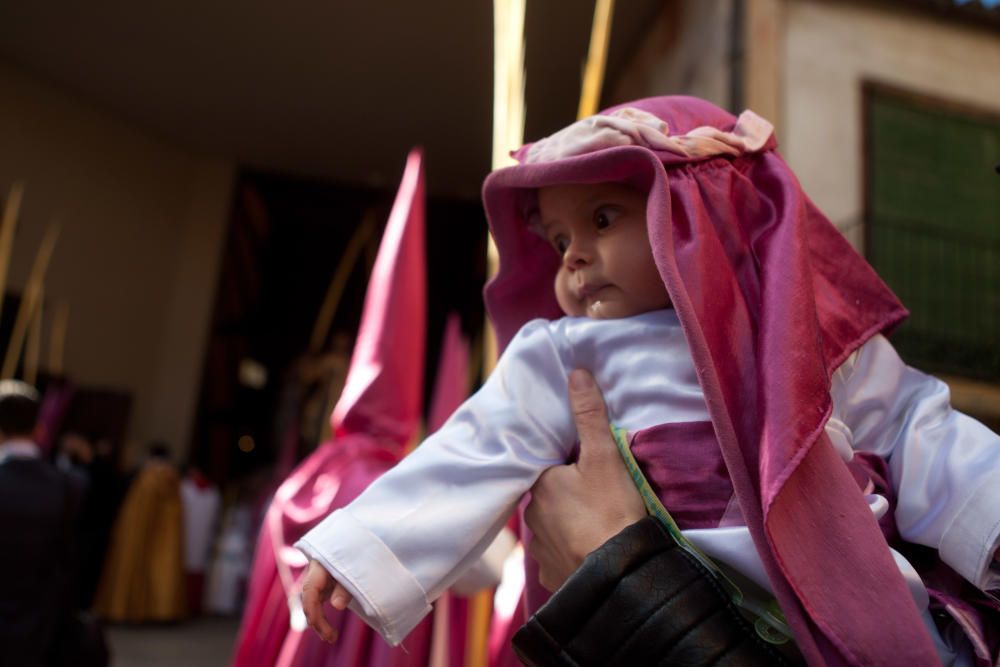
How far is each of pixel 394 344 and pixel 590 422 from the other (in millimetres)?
1390

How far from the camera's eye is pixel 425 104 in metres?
8.77

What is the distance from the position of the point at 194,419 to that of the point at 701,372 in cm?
1014

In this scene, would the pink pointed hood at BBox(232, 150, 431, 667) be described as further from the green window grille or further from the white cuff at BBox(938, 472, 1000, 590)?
the green window grille

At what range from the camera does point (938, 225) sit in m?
6.65

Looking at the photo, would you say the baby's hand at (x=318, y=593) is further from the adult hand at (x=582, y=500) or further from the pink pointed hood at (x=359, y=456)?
the pink pointed hood at (x=359, y=456)

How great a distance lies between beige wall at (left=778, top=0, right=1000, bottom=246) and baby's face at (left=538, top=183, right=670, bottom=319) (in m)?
4.47

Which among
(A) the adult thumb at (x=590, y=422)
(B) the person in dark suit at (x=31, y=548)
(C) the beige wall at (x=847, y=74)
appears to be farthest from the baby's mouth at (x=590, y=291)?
(C) the beige wall at (x=847, y=74)

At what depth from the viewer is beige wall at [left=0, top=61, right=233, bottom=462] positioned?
9141 millimetres

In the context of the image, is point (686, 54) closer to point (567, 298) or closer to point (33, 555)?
point (33, 555)

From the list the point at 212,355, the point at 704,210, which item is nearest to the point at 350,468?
the point at 704,210

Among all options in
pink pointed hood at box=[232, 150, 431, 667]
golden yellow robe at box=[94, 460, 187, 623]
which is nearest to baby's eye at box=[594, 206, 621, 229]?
pink pointed hood at box=[232, 150, 431, 667]

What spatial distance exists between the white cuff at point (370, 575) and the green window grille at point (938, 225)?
18.4ft

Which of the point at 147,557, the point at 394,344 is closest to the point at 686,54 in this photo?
the point at 394,344

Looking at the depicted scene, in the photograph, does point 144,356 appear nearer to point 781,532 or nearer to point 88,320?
point 88,320
